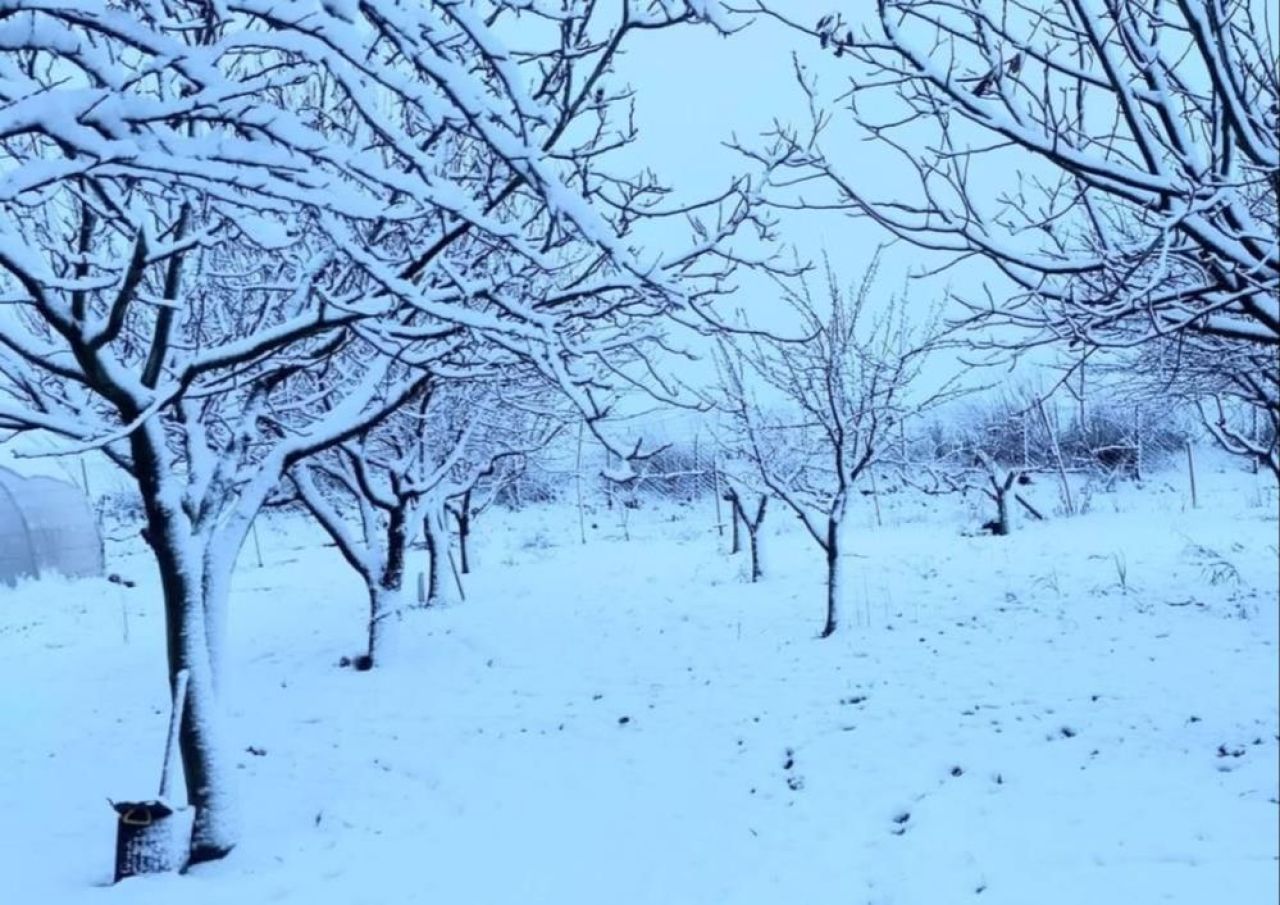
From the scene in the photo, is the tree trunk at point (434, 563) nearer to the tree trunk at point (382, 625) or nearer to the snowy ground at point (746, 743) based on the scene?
the snowy ground at point (746, 743)

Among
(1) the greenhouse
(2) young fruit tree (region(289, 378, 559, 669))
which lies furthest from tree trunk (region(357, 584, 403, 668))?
(1) the greenhouse

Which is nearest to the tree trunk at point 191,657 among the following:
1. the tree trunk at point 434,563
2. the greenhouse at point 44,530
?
the tree trunk at point 434,563

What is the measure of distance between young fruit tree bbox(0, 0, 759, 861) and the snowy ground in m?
1.45

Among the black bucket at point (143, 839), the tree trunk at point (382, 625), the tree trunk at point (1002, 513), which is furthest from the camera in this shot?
the tree trunk at point (1002, 513)

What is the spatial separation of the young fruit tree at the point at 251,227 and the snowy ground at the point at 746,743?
145 centimetres

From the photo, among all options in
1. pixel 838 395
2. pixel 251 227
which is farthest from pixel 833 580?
pixel 251 227

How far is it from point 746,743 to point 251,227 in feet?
17.8

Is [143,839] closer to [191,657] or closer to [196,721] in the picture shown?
[196,721]

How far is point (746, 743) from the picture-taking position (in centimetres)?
709

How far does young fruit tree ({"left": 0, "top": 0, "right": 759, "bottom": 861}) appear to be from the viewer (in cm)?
243

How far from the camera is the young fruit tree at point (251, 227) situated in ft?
7.97

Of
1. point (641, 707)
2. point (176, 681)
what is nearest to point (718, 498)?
point (641, 707)

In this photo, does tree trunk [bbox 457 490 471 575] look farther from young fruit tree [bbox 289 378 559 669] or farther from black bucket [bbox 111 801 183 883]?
black bucket [bbox 111 801 183 883]

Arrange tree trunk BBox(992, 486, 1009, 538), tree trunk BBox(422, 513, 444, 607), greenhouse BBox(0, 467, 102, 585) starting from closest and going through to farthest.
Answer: tree trunk BBox(422, 513, 444, 607) → tree trunk BBox(992, 486, 1009, 538) → greenhouse BBox(0, 467, 102, 585)
